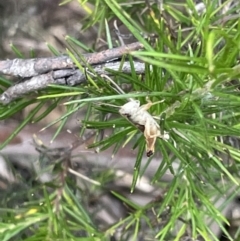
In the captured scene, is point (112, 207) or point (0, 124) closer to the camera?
point (0, 124)

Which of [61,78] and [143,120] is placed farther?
[61,78]

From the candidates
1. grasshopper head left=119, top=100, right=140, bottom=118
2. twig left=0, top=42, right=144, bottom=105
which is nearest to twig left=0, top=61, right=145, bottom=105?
twig left=0, top=42, right=144, bottom=105

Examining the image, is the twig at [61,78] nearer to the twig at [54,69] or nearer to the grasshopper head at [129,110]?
the twig at [54,69]

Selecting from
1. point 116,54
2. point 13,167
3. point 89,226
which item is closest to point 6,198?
point 13,167

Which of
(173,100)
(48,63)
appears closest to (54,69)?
(48,63)

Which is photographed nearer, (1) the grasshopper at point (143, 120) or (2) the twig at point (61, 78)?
(1) the grasshopper at point (143, 120)

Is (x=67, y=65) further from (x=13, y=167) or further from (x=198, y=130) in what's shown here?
(x=13, y=167)

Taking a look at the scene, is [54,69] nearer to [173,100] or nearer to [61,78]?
[61,78]

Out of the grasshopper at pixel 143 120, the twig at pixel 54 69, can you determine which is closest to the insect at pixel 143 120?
the grasshopper at pixel 143 120

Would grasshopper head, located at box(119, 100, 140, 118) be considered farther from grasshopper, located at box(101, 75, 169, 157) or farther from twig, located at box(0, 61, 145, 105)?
twig, located at box(0, 61, 145, 105)

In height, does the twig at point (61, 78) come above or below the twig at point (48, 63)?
below

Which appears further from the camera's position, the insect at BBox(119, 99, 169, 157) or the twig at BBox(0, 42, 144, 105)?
the twig at BBox(0, 42, 144, 105)
